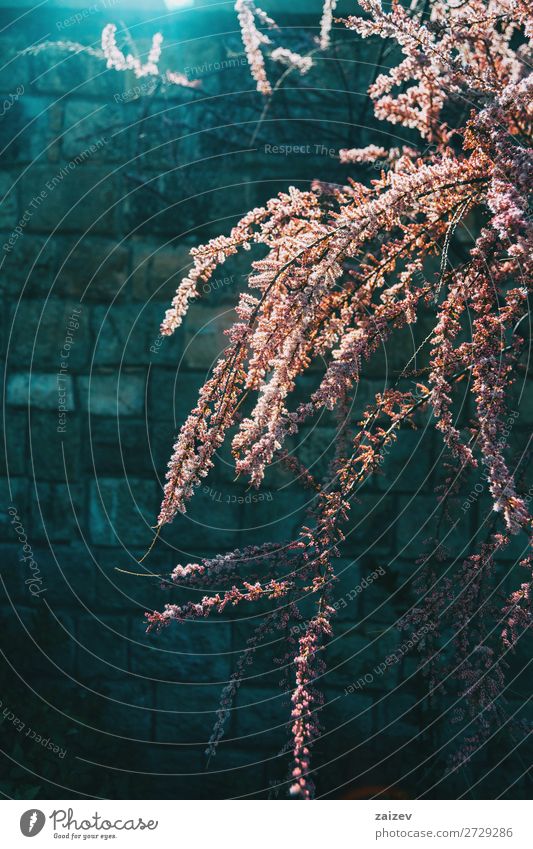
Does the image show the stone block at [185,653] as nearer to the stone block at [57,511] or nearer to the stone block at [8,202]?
the stone block at [57,511]

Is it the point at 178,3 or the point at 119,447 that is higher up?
the point at 178,3

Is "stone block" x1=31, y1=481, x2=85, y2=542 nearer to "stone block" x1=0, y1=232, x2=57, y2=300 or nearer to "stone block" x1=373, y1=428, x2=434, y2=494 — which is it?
"stone block" x1=0, y1=232, x2=57, y2=300

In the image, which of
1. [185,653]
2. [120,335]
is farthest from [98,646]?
[120,335]

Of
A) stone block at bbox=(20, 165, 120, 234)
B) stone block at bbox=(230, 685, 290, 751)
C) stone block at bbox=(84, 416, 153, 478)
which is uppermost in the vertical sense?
stone block at bbox=(20, 165, 120, 234)

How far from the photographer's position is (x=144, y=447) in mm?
2514

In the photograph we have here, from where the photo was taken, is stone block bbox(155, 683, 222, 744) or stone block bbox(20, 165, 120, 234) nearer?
stone block bbox(20, 165, 120, 234)

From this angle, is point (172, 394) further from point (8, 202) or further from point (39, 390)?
point (8, 202)

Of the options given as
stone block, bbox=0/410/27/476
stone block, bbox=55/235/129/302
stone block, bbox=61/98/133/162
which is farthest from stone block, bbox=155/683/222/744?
stone block, bbox=61/98/133/162

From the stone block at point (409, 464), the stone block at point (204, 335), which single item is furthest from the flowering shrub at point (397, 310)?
the stone block at point (204, 335)

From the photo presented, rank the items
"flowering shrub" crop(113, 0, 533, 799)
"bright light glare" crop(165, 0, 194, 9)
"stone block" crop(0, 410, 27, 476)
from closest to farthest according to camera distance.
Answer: "flowering shrub" crop(113, 0, 533, 799), "bright light glare" crop(165, 0, 194, 9), "stone block" crop(0, 410, 27, 476)

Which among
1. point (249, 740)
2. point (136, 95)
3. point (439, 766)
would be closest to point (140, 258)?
point (136, 95)

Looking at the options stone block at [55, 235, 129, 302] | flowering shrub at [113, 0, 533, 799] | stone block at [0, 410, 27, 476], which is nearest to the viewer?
flowering shrub at [113, 0, 533, 799]

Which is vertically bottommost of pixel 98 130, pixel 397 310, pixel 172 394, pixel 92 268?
pixel 397 310

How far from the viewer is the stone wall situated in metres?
2.38
